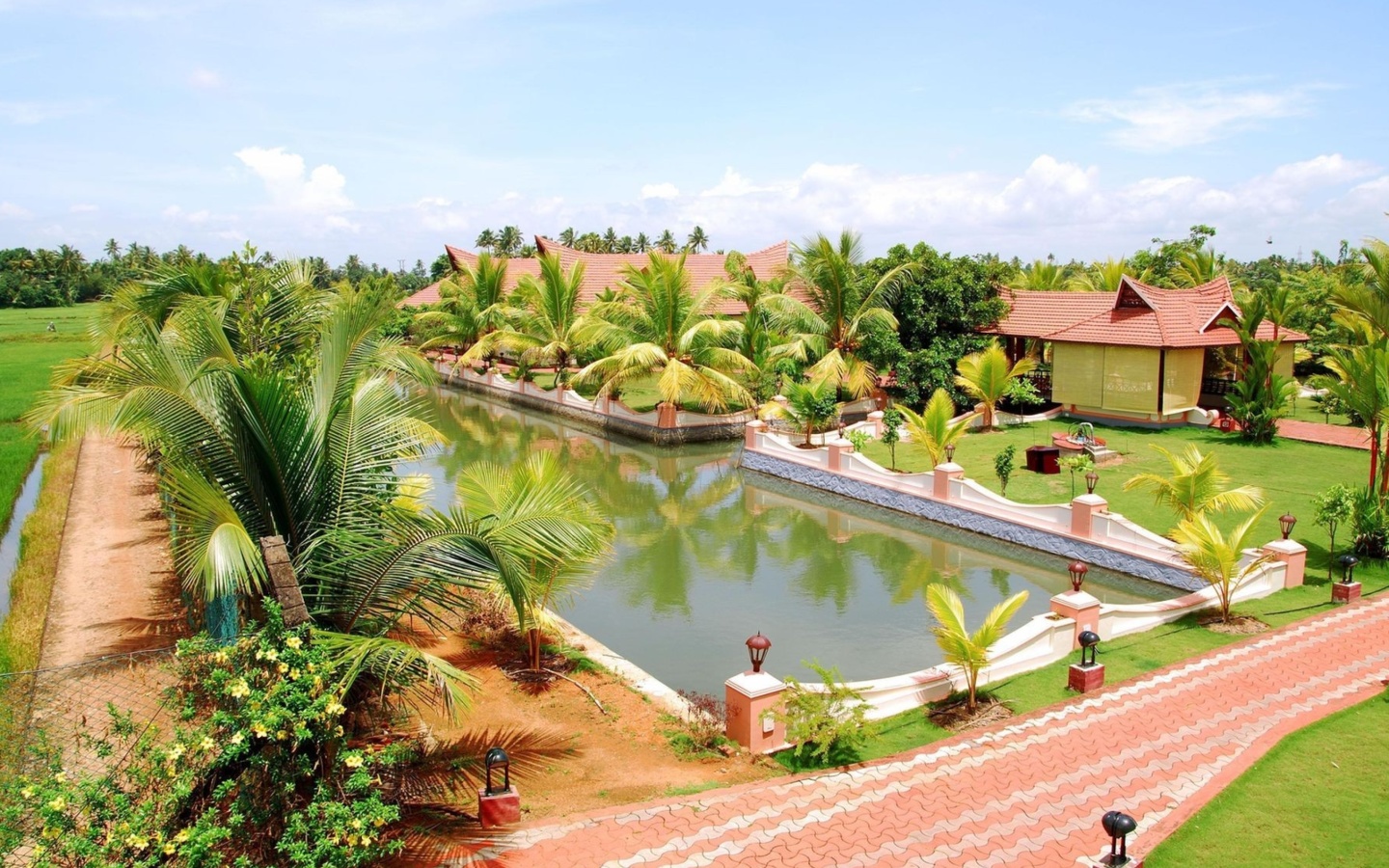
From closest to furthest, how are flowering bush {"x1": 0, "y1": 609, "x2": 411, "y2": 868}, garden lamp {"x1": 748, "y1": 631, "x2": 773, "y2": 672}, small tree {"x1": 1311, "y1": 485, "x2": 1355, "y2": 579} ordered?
flowering bush {"x1": 0, "y1": 609, "x2": 411, "y2": 868}
garden lamp {"x1": 748, "y1": 631, "x2": 773, "y2": 672}
small tree {"x1": 1311, "y1": 485, "x2": 1355, "y2": 579}

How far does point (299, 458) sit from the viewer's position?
5430 millimetres

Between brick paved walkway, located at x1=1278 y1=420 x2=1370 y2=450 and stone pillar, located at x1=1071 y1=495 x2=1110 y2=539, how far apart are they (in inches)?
318

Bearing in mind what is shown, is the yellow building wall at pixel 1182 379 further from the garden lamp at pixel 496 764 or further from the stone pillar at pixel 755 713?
the garden lamp at pixel 496 764

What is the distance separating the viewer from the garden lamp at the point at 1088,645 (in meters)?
7.38

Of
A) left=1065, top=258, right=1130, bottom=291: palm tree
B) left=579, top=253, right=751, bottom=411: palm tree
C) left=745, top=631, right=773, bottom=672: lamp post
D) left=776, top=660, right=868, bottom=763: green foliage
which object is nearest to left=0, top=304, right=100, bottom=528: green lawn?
left=745, top=631, right=773, bottom=672: lamp post

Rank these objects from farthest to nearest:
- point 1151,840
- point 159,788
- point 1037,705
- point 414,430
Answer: point 1037,705
point 414,430
point 1151,840
point 159,788

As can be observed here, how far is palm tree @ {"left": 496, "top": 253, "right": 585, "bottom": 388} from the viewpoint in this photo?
2489cm

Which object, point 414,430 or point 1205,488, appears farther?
point 1205,488

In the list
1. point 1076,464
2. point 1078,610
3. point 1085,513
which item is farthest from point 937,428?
point 1078,610

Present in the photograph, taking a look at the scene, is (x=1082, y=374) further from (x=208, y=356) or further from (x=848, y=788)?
(x=208, y=356)

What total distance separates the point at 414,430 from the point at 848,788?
12.7ft

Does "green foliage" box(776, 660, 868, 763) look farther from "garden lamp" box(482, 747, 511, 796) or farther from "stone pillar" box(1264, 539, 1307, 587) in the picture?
"stone pillar" box(1264, 539, 1307, 587)

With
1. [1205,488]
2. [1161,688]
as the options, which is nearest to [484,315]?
[1205,488]

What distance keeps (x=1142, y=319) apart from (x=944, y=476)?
8.31 metres
